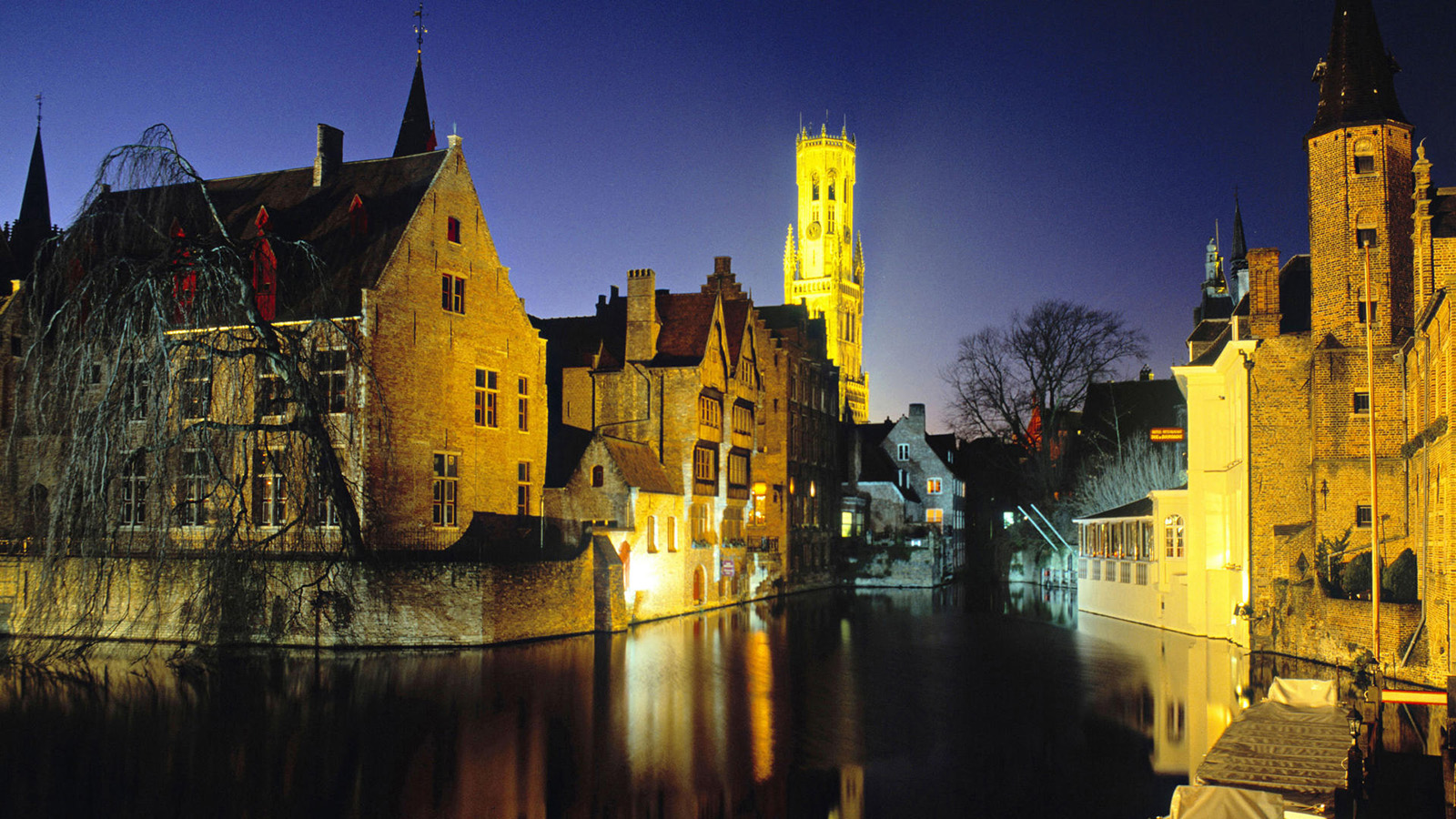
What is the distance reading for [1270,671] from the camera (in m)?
25.5

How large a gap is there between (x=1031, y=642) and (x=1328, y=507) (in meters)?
9.13

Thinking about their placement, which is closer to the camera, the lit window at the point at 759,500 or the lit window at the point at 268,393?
the lit window at the point at 268,393

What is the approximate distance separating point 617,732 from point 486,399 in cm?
2007

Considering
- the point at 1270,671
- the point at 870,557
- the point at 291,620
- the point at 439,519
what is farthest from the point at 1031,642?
the point at 870,557

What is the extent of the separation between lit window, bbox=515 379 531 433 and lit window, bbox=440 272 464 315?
349cm

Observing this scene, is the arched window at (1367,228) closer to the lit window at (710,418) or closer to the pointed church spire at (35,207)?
the lit window at (710,418)

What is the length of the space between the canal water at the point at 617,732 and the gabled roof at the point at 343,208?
10972 mm

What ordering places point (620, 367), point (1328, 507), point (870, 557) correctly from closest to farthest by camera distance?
point (1328, 507) → point (620, 367) → point (870, 557)

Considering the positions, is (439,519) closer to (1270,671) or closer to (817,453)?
(1270,671)

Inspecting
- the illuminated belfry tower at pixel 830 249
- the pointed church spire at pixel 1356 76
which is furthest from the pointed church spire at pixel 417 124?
the illuminated belfry tower at pixel 830 249

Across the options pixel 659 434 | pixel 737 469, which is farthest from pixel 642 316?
pixel 737 469

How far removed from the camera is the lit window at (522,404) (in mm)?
37531

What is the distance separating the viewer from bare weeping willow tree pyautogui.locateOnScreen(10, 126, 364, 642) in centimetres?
1905

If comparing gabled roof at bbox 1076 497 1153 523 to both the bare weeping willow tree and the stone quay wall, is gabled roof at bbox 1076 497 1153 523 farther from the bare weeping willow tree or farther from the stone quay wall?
the bare weeping willow tree
